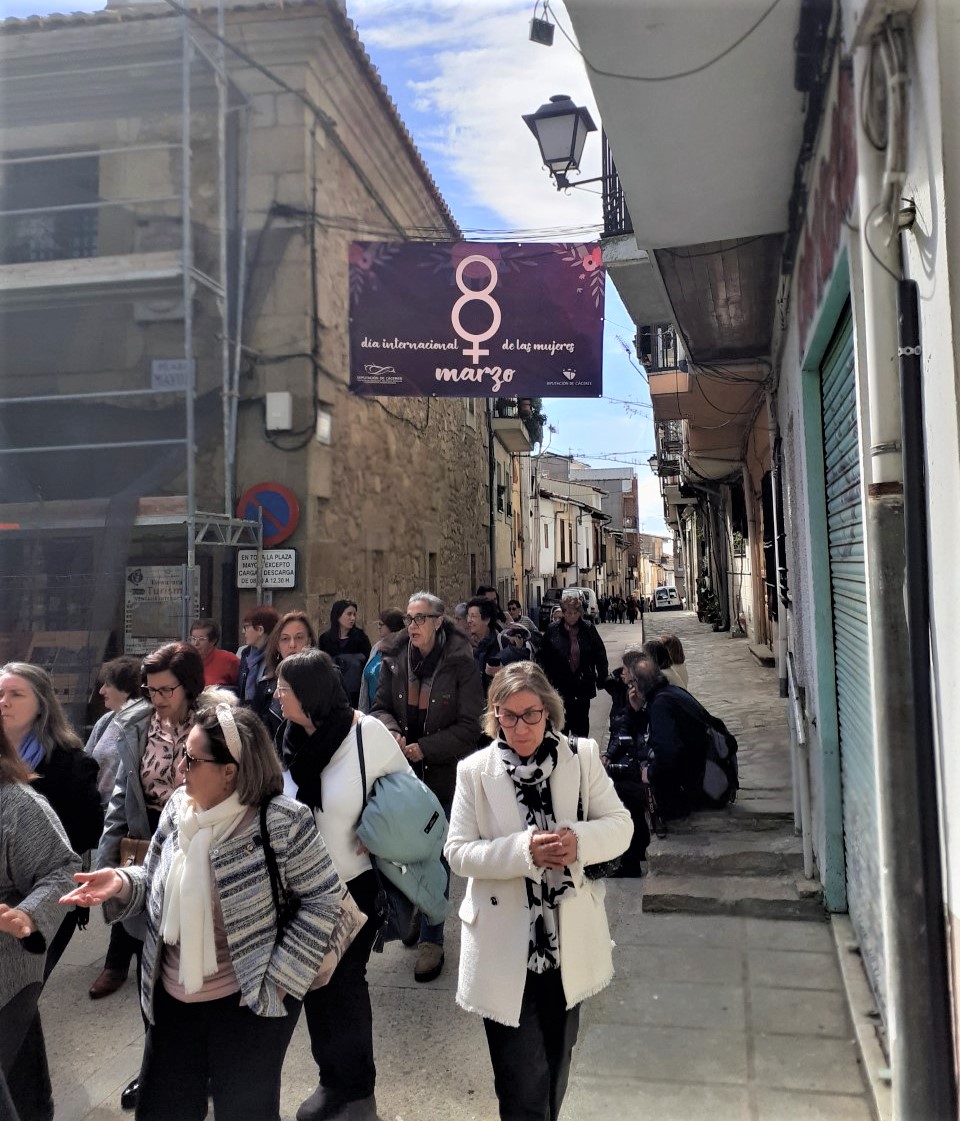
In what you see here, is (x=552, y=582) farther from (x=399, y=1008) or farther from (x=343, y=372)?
Result: (x=399, y=1008)

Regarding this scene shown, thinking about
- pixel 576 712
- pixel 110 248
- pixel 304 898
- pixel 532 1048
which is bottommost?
pixel 532 1048

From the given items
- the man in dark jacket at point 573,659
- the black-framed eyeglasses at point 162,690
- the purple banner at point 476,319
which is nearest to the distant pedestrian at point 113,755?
the black-framed eyeglasses at point 162,690

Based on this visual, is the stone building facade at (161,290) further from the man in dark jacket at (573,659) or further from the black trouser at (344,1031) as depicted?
the black trouser at (344,1031)

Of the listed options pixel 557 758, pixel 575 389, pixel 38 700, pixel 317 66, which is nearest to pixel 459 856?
pixel 557 758

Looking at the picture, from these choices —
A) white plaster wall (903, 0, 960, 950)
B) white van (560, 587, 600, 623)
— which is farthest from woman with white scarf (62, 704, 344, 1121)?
white van (560, 587, 600, 623)

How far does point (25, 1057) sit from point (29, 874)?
577 mm

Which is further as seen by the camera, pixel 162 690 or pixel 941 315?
pixel 162 690

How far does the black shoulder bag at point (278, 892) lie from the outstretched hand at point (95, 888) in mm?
486

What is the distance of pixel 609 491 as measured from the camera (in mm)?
69438

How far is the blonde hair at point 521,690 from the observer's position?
2484mm

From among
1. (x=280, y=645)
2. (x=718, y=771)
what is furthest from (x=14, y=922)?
(x=718, y=771)

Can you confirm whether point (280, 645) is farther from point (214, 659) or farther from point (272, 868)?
point (272, 868)

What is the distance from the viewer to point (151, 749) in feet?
11.1

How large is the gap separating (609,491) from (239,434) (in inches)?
2457
